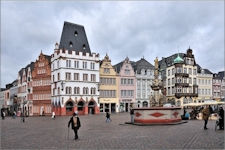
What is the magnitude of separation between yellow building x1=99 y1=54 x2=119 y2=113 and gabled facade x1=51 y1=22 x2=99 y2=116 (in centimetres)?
338

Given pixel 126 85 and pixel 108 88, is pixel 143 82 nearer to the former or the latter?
pixel 126 85

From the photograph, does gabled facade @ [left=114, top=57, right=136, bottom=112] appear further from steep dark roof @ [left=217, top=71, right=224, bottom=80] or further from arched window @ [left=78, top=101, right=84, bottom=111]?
steep dark roof @ [left=217, top=71, right=224, bottom=80]

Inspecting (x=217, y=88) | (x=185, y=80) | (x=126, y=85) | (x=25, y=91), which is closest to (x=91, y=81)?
(x=126, y=85)

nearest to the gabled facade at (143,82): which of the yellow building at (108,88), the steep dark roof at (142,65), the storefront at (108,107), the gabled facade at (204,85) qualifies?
the steep dark roof at (142,65)

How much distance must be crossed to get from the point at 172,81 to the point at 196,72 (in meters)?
7.90

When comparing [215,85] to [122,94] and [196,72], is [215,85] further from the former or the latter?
[122,94]

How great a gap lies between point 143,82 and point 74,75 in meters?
21.1

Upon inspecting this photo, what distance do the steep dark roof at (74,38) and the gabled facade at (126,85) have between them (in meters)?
11.1

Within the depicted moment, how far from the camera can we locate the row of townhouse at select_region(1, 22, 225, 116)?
5800 cm

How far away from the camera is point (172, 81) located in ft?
249

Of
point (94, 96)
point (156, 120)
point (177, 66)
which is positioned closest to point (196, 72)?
point (177, 66)

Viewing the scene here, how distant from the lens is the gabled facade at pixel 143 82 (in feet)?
233

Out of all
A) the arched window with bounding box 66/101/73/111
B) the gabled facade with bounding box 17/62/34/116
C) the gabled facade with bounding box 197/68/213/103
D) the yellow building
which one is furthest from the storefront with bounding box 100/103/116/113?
the gabled facade with bounding box 197/68/213/103

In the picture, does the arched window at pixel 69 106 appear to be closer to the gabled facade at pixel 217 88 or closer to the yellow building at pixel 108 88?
the yellow building at pixel 108 88
